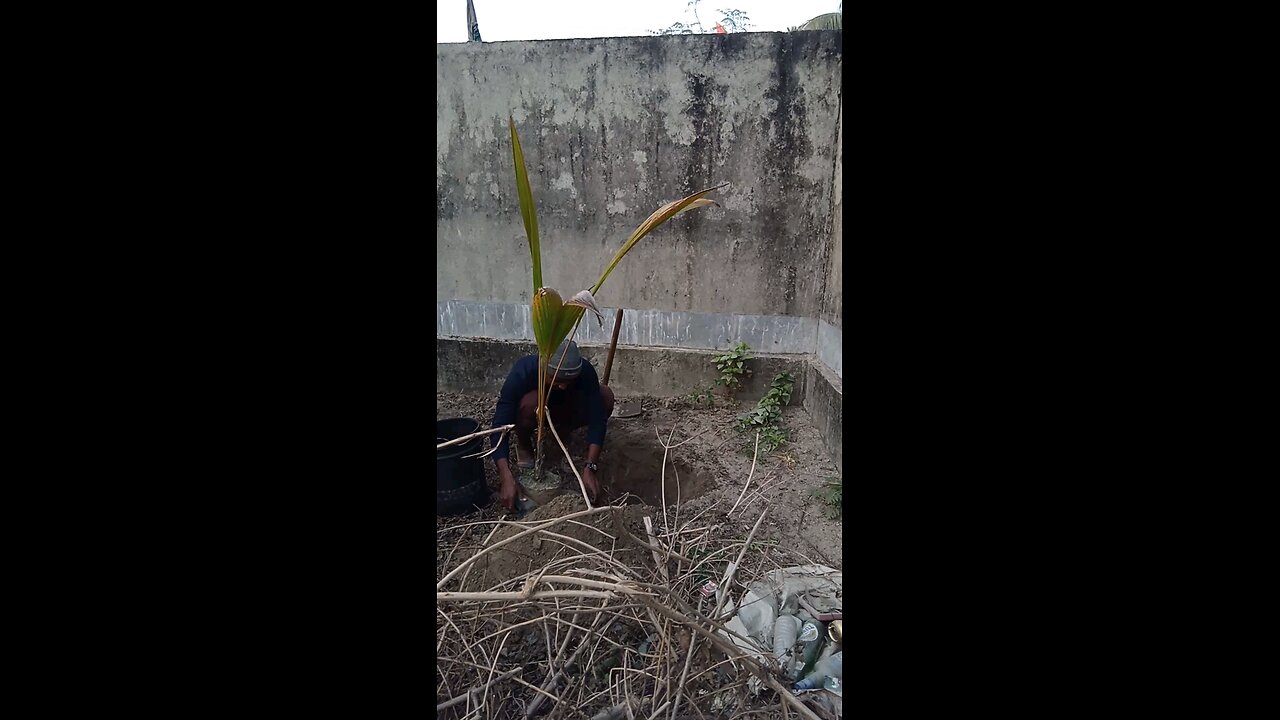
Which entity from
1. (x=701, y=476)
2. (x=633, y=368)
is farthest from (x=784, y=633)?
(x=633, y=368)

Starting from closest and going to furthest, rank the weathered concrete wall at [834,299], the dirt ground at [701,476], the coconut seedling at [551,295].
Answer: the coconut seedling at [551,295] < the dirt ground at [701,476] < the weathered concrete wall at [834,299]

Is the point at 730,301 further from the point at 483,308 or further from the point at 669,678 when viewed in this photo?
the point at 669,678

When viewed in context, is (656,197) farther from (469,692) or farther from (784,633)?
(469,692)

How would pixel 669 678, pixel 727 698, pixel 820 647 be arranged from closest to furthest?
1. pixel 669 678
2. pixel 727 698
3. pixel 820 647

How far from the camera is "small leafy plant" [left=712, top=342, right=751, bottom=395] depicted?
3838 mm

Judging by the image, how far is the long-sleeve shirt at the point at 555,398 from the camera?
2.85 metres

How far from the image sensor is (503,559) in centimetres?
197

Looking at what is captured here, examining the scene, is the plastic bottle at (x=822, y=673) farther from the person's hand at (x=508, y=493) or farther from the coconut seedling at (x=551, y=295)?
the person's hand at (x=508, y=493)

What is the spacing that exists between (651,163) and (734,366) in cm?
153

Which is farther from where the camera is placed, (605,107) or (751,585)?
(605,107)

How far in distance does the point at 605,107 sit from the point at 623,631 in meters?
3.27

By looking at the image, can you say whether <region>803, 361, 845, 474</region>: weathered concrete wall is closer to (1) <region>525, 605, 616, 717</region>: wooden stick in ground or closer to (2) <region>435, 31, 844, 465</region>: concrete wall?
(2) <region>435, 31, 844, 465</region>: concrete wall

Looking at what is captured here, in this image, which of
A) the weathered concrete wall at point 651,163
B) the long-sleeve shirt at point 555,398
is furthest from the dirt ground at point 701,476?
the weathered concrete wall at point 651,163

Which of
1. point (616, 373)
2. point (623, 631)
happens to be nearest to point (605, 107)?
point (616, 373)
